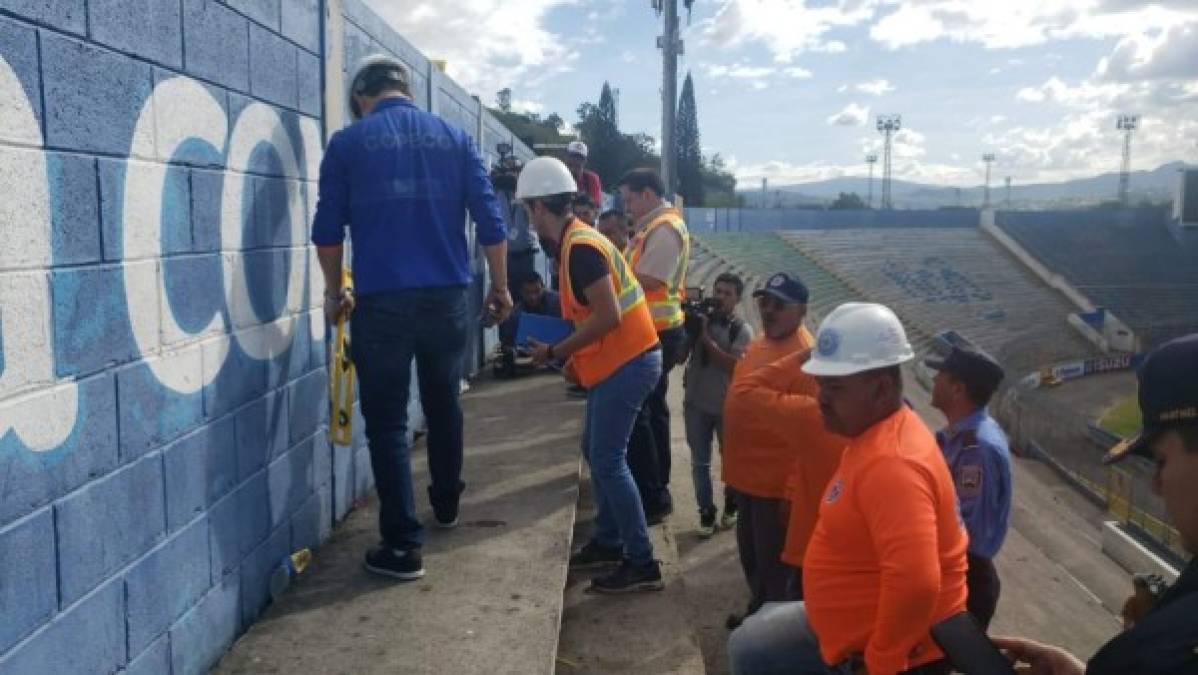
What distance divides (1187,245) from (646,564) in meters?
47.1

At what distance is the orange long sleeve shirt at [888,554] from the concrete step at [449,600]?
3.08 ft

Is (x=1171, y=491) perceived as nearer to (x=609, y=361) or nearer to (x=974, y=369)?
(x=974, y=369)

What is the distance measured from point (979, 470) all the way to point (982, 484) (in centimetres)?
5

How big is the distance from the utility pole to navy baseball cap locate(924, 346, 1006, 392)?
13.5m

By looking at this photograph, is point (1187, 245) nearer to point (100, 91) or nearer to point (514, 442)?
point (514, 442)

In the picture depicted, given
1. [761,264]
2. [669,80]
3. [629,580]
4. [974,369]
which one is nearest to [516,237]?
[629,580]

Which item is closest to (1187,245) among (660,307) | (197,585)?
(660,307)

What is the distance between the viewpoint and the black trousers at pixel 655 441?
Answer: 4.91 meters

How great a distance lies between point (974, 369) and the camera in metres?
3.49

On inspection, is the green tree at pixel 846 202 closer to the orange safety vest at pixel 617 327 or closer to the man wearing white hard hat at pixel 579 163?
the man wearing white hard hat at pixel 579 163

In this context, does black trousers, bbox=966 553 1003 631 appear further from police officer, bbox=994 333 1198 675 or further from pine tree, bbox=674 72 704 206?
pine tree, bbox=674 72 704 206

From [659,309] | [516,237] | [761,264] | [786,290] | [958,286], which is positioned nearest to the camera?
[786,290]

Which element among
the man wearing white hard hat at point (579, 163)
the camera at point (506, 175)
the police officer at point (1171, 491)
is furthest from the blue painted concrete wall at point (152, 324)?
the man wearing white hard hat at point (579, 163)

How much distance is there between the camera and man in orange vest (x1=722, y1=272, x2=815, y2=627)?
381 cm
